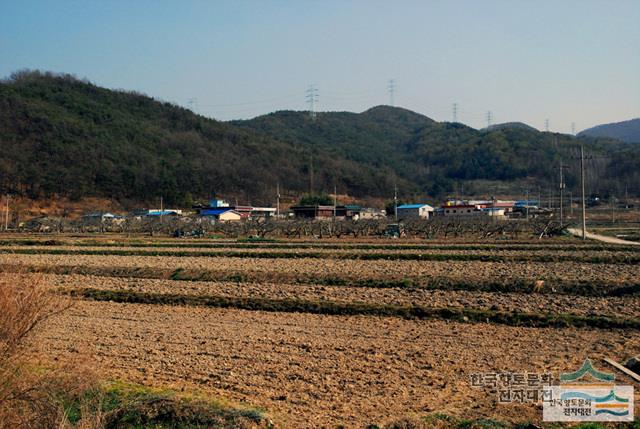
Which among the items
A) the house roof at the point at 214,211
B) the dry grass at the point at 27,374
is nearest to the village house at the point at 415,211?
the house roof at the point at 214,211

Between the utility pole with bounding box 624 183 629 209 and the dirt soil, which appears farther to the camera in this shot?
the utility pole with bounding box 624 183 629 209

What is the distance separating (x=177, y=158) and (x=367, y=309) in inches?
3834

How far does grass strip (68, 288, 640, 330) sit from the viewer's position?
13.5 m

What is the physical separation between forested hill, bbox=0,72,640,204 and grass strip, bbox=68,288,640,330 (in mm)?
66811

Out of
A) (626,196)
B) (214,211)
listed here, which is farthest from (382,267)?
(626,196)

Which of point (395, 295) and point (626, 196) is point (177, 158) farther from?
point (395, 295)

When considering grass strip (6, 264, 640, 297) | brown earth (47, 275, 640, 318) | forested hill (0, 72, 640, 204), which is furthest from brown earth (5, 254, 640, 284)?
forested hill (0, 72, 640, 204)

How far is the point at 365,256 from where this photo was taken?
29.5 m

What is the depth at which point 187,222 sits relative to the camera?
187ft

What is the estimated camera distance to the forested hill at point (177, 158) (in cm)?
8788

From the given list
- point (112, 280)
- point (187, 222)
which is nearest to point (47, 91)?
point (187, 222)

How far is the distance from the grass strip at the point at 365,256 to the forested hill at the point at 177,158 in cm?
4912

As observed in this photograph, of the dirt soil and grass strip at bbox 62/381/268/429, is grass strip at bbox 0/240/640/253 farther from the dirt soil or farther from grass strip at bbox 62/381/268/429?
grass strip at bbox 62/381/268/429

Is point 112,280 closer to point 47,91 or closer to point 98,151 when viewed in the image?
point 98,151
